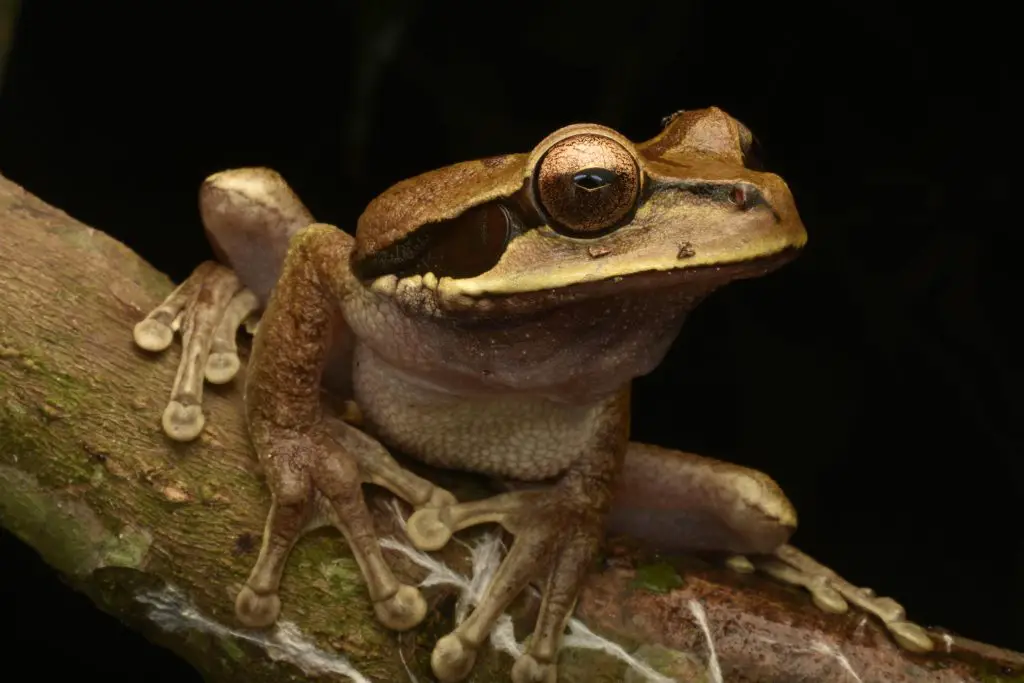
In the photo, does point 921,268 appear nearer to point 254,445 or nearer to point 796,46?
point 796,46

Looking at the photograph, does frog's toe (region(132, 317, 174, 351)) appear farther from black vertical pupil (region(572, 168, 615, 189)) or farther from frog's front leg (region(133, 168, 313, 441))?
black vertical pupil (region(572, 168, 615, 189))

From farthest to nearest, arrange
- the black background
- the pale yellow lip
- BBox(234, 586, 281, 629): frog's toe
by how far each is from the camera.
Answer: the black background, BBox(234, 586, 281, 629): frog's toe, the pale yellow lip

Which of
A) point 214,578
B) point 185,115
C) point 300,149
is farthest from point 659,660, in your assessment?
point 185,115

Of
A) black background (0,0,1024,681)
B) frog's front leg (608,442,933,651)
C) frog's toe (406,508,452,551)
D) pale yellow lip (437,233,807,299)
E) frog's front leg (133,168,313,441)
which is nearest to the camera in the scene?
pale yellow lip (437,233,807,299)

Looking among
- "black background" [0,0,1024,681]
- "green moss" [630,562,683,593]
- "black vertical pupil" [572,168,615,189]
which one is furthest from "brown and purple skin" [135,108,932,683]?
"black background" [0,0,1024,681]

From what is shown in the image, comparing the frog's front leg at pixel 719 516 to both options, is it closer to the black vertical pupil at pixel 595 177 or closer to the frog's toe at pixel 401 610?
the frog's toe at pixel 401 610

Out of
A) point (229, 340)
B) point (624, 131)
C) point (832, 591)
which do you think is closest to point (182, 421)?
point (229, 340)

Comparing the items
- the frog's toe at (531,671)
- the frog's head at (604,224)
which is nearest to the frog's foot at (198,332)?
the frog's head at (604,224)

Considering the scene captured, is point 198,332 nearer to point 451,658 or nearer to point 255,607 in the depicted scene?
point 255,607
